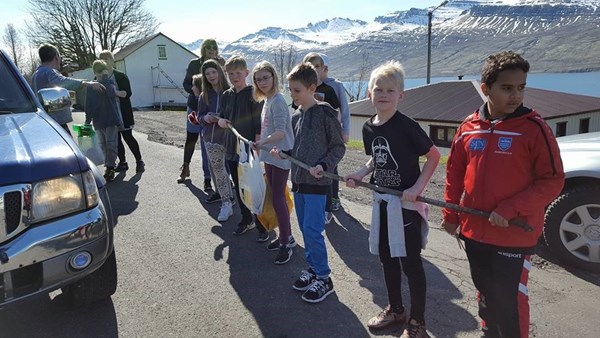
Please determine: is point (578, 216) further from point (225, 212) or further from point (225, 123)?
point (225, 212)

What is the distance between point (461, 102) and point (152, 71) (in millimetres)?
32467

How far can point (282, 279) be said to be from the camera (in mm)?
3648

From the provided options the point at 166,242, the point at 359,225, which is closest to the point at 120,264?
the point at 166,242

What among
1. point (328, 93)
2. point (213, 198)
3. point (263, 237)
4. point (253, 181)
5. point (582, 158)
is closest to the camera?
point (582, 158)

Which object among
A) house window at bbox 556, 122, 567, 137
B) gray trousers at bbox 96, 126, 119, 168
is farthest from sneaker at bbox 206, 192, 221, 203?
house window at bbox 556, 122, 567, 137

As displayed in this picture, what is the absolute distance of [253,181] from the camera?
4.01 m

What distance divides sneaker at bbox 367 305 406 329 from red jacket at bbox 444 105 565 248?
0.82 m

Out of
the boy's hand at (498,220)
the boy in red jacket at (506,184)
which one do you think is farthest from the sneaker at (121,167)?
the boy's hand at (498,220)

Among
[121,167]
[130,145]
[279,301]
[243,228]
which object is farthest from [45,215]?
[121,167]

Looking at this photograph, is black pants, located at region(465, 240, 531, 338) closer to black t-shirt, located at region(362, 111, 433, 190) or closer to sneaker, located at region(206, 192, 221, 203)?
black t-shirt, located at region(362, 111, 433, 190)

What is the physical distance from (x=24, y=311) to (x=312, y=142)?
2485mm

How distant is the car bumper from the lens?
7.65 feet

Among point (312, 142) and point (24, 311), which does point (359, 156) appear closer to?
point (312, 142)

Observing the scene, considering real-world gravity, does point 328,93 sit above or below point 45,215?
above
